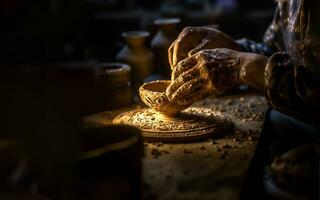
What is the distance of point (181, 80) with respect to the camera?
11.3 feet

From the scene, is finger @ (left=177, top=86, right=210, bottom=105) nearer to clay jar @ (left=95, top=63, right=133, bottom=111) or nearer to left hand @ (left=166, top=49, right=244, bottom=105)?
left hand @ (left=166, top=49, right=244, bottom=105)

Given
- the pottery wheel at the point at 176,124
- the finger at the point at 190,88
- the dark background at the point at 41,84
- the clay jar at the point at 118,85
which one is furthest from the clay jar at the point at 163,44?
the dark background at the point at 41,84

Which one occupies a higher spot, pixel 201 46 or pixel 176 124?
pixel 201 46

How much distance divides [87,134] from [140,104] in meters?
1.51

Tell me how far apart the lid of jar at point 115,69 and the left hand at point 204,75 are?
729 millimetres

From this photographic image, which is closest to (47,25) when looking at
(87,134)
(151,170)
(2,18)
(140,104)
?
(2,18)

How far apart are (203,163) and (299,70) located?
2.58 ft

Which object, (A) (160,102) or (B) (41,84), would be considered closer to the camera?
(B) (41,84)

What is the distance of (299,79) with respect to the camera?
312 cm

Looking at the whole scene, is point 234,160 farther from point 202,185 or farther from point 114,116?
point 114,116

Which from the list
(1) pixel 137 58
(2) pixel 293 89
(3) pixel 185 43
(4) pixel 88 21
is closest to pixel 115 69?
(1) pixel 137 58

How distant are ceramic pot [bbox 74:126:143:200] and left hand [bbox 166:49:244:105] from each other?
0.89m

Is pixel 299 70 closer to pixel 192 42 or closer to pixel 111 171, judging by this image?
pixel 192 42

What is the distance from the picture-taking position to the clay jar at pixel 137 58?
463 cm
